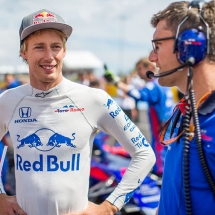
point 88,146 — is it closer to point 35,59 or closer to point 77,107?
point 77,107

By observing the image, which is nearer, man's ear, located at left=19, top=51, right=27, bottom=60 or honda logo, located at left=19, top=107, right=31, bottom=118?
honda logo, located at left=19, top=107, right=31, bottom=118

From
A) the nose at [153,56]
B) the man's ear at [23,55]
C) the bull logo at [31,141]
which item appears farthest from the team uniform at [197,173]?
the man's ear at [23,55]

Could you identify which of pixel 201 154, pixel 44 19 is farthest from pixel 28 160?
pixel 201 154

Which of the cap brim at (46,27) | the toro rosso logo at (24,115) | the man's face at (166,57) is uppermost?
the cap brim at (46,27)

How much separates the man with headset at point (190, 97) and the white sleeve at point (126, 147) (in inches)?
17.5

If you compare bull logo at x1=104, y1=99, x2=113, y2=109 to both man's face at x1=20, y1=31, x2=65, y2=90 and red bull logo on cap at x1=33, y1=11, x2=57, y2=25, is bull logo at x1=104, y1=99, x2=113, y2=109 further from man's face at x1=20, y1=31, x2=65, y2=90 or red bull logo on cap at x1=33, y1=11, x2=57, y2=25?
red bull logo on cap at x1=33, y1=11, x2=57, y2=25

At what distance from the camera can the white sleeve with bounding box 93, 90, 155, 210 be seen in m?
2.30

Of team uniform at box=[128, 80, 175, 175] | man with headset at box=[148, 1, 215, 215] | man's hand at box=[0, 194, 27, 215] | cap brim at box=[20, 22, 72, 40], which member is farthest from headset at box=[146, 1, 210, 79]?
team uniform at box=[128, 80, 175, 175]

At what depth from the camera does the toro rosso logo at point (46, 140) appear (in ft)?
7.21

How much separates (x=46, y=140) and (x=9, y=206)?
18.4 inches

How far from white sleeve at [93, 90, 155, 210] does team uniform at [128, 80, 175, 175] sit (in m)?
3.08

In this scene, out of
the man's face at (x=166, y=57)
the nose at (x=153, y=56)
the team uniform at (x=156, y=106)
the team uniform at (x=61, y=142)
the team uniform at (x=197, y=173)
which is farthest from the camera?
the team uniform at (x=156, y=106)

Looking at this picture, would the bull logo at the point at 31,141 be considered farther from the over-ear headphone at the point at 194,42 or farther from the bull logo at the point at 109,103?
the over-ear headphone at the point at 194,42

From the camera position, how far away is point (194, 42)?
1.69m
